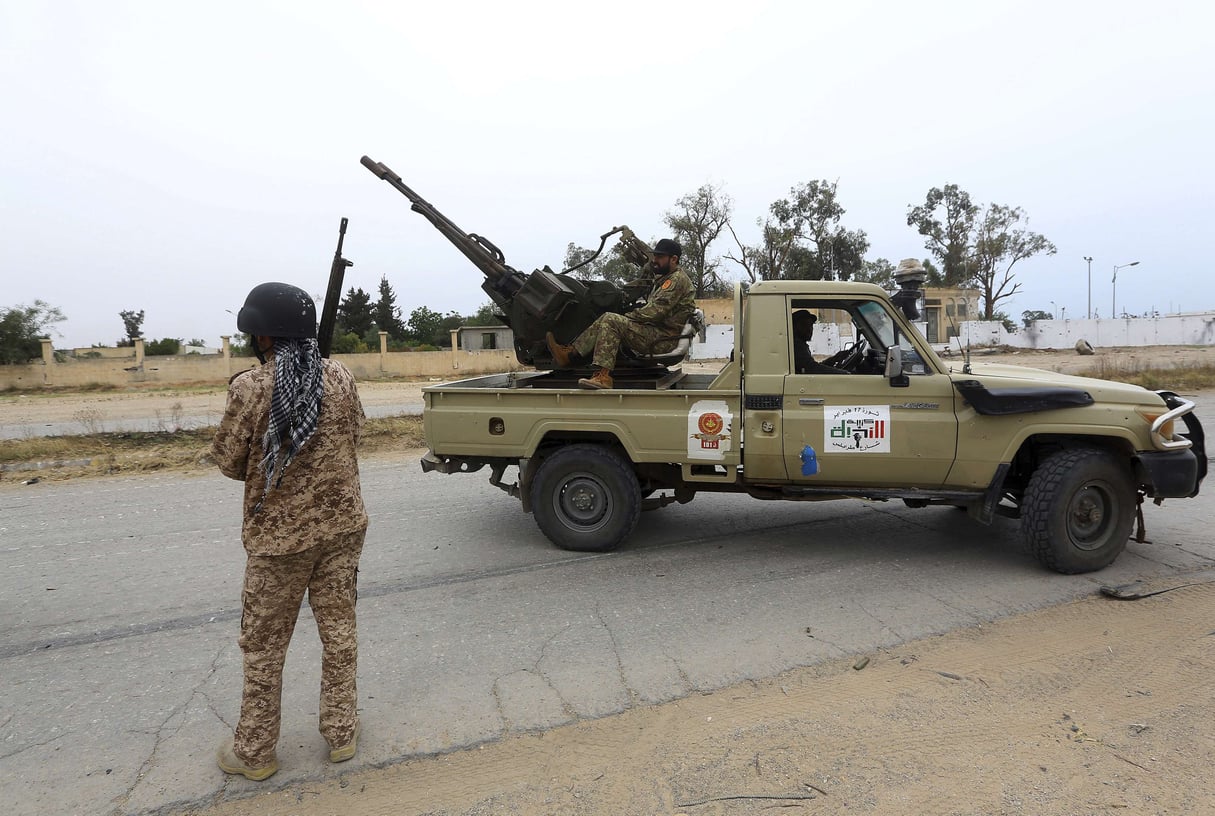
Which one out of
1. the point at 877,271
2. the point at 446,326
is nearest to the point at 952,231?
the point at 877,271

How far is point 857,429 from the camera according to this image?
16.4 feet

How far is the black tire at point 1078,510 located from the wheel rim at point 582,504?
2.94 metres

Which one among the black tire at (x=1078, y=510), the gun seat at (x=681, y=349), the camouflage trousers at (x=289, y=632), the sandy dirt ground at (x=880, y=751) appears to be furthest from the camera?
the gun seat at (x=681, y=349)

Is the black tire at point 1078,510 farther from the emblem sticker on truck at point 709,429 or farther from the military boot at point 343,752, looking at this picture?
the military boot at point 343,752

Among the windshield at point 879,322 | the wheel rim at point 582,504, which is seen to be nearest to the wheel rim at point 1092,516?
the windshield at point 879,322

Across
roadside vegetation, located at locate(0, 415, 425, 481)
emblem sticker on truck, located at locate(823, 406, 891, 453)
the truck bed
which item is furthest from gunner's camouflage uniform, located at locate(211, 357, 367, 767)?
roadside vegetation, located at locate(0, 415, 425, 481)

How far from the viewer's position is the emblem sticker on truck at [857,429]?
16.3 feet

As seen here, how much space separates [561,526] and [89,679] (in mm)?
2972

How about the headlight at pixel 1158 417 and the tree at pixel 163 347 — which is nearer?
the headlight at pixel 1158 417

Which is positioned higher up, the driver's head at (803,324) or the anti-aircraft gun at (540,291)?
the anti-aircraft gun at (540,291)

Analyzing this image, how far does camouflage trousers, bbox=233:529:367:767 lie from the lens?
9.04 feet

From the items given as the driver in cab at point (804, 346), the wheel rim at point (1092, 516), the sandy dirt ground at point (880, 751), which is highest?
the driver in cab at point (804, 346)

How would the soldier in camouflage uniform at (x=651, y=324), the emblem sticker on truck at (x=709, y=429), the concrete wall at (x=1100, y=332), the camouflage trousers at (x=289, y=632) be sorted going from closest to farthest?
1. the camouflage trousers at (x=289, y=632)
2. the emblem sticker on truck at (x=709, y=429)
3. the soldier in camouflage uniform at (x=651, y=324)
4. the concrete wall at (x=1100, y=332)

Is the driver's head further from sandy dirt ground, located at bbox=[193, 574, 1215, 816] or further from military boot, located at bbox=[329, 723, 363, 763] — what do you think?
military boot, located at bbox=[329, 723, 363, 763]
